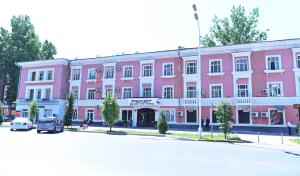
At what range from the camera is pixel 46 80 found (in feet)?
140

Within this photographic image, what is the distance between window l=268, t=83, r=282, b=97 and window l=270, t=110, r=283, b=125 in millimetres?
2082

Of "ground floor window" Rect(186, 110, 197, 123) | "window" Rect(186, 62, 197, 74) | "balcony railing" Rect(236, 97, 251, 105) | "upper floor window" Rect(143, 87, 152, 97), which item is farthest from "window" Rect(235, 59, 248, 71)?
"upper floor window" Rect(143, 87, 152, 97)

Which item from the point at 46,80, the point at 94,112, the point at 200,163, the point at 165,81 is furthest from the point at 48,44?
the point at 200,163

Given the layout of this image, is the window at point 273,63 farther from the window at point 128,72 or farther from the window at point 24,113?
the window at point 24,113

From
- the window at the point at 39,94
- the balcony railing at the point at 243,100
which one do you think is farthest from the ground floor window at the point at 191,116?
the window at the point at 39,94

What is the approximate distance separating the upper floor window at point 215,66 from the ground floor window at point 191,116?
20.0 feet

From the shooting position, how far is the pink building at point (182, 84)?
29.9 metres

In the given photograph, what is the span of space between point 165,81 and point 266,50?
13647 millimetres

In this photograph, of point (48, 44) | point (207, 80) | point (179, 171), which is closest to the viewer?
point (179, 171)

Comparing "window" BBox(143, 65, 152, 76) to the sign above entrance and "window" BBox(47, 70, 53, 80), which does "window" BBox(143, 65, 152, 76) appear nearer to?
the sign above entrance

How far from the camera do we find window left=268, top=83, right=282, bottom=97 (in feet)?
98.6

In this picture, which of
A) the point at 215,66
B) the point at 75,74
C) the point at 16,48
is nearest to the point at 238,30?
the point at 215,66

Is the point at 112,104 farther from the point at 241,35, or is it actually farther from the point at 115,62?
the point at 241,35

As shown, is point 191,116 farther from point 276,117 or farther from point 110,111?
point 110,111
